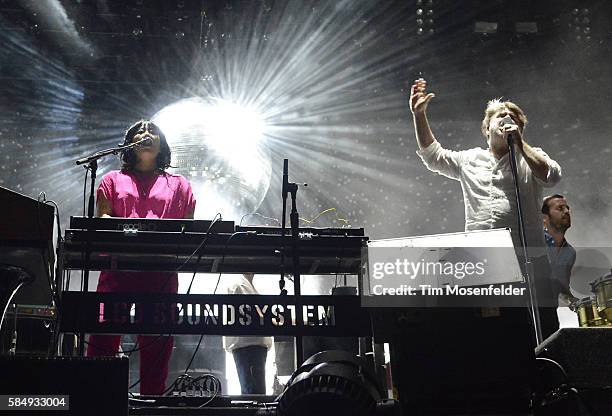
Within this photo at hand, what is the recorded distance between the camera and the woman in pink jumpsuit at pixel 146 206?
3.41 m

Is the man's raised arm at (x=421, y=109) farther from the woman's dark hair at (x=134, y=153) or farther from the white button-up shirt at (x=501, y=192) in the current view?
the woman's dark hair at (x=134, y=153)

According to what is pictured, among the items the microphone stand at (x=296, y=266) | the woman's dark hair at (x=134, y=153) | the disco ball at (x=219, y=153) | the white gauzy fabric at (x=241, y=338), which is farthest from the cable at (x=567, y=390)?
the disco ball at (x=219, y=153)

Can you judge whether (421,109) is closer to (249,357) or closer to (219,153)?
(249,357)

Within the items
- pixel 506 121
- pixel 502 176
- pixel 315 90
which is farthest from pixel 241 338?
pixel 315 90

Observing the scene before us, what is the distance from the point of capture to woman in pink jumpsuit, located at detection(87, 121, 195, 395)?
341cm

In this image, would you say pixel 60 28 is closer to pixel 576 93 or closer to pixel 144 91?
pixel 144 91

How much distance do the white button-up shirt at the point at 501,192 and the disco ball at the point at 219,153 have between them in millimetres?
3258

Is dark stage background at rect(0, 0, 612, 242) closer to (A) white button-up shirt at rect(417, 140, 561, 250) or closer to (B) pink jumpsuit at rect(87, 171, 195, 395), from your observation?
(B) pink jumpsuit at rect(87, 171, 195, 395)

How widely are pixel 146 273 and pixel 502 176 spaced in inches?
77.1

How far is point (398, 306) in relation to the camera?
7.85 ft

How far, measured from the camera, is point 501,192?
12.3 feet

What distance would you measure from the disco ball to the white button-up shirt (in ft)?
10.7

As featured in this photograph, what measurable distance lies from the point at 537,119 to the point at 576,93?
477 millimetres

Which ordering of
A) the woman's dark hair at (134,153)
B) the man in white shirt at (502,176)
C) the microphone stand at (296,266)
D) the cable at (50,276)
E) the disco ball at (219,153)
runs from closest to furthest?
→ the cable at (50,276) → the microphone stand at (296,266) → the man in white shirt at (502,176) → the woman's dark hair at (134,153) → the disco ball at (219,153)
